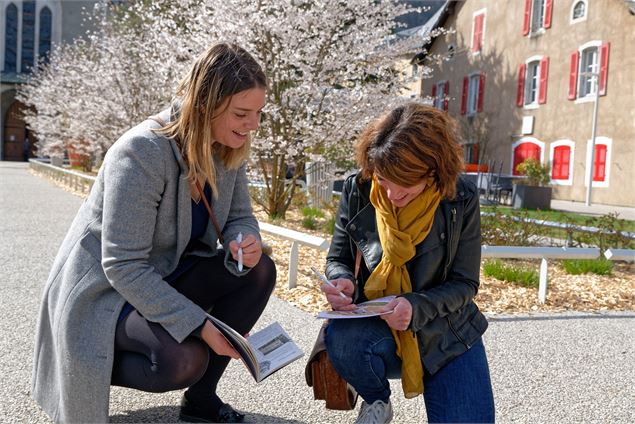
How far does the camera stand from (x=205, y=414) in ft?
9.42

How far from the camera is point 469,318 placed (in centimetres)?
267

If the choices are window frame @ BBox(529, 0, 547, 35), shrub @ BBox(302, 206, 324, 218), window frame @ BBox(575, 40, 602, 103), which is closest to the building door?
window frame @ BBox(529, 0, 547, 35)

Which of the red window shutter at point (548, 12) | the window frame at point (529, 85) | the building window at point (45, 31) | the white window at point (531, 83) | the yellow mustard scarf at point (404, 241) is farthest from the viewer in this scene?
the building window at point (45, 31)

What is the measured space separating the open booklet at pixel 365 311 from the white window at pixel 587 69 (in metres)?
20.6

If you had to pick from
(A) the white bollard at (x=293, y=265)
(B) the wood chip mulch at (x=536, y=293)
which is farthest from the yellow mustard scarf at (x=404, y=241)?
(A) the white bollard at (x=293, y=265)

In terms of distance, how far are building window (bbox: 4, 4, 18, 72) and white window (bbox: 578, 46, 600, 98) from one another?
3474 centimetres

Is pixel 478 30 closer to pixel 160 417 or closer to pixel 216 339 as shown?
pixel 160 417

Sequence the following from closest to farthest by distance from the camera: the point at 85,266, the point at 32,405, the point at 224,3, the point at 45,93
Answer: the point at 85,266 < the point at 32,405 < the point at 224,3 < the point at 45,93

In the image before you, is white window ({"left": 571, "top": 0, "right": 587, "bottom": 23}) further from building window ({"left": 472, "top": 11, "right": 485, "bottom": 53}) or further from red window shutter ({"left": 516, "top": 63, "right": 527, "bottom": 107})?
building window ({"left": 472, "top": 11, "right": 485, "bottom": 53})

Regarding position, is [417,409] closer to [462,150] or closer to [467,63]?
[462,150]

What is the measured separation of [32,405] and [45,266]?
148 inches

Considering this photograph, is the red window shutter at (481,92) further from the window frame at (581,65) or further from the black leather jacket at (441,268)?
the black leather jacket at (441,268)

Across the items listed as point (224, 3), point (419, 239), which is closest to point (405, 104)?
point (419, 239)

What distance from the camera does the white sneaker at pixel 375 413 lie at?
8.25 ft
